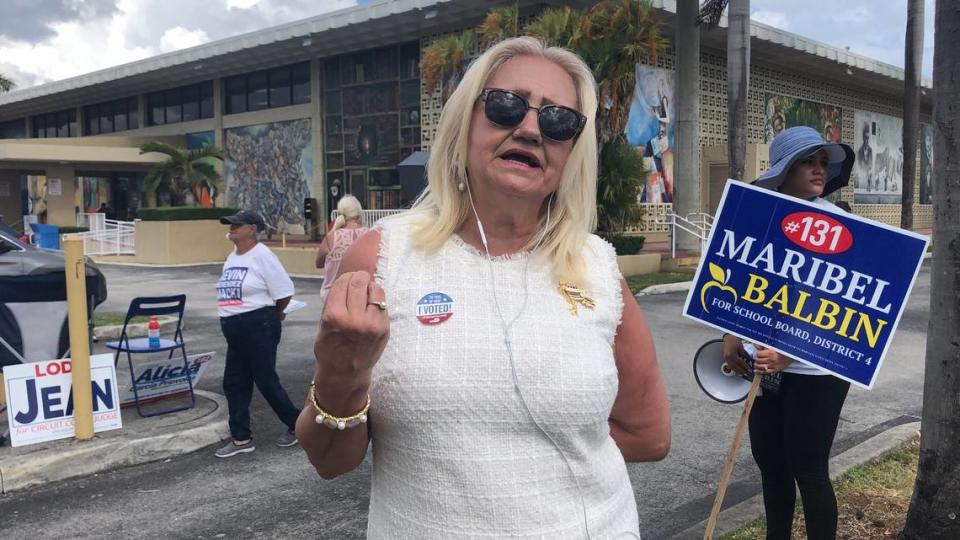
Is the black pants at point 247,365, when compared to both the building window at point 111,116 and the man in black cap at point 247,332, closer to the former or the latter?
the man in black cap at point 247,332

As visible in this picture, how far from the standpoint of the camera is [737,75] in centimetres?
1570

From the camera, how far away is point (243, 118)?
30297 millimetres

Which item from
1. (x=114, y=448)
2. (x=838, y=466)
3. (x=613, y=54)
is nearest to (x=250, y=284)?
(x=114, y=448)

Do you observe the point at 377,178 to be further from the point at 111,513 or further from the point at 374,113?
the point at 111,513

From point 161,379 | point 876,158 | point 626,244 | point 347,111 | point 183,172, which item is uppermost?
point 347,111

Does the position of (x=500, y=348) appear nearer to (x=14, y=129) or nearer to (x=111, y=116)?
(x=111, y=116)

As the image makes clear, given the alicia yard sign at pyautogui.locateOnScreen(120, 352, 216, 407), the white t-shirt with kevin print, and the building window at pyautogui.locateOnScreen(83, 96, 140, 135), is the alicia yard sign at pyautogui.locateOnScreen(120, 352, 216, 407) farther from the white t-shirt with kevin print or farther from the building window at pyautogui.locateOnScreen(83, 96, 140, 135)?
the building window at pyautogui.locateOnScreen(83, 96, 140, 135)

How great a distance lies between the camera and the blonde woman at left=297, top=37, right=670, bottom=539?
149cm

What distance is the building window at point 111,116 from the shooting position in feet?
119

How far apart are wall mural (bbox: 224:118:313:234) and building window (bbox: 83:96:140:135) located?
315 inches

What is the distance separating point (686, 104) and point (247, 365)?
15.7m

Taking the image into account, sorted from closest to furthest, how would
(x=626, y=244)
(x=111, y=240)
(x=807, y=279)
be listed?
(x=807, y=279) < (x=626, y=244) < (x=111, y=240)

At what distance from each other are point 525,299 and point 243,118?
3087cm

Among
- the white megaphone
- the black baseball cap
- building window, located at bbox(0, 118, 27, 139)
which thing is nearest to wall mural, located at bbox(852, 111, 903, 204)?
the black baseball cap
